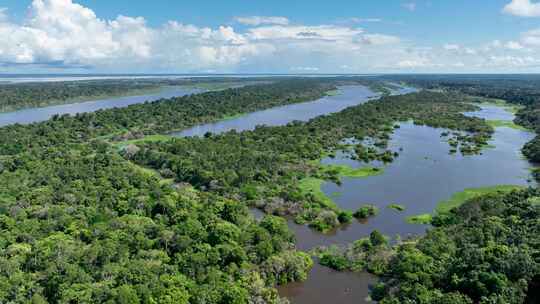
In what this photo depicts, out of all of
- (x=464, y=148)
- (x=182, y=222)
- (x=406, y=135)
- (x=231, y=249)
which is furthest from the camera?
(x=406, y=135)

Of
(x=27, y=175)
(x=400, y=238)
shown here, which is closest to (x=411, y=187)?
(x=400, y=238)

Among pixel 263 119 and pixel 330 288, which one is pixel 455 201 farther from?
pixel 263 119

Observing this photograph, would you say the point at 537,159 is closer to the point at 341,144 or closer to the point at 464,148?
the point at 464,148

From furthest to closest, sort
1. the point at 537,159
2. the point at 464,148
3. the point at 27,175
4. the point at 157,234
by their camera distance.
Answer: the point at 464,148
the point at 537,159
the point at 27,175
the point at 157,234

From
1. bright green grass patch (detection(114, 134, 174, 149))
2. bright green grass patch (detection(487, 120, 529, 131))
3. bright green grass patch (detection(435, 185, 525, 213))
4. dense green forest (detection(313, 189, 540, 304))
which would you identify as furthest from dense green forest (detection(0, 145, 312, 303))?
bright green grass patch (detection(487, 120, 529, 131))

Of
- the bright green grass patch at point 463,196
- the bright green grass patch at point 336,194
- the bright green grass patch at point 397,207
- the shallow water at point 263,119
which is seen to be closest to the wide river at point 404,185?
the bright green grass patch at point 336,194

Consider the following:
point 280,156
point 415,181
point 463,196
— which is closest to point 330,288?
point 463,196

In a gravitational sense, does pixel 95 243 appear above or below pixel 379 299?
above
